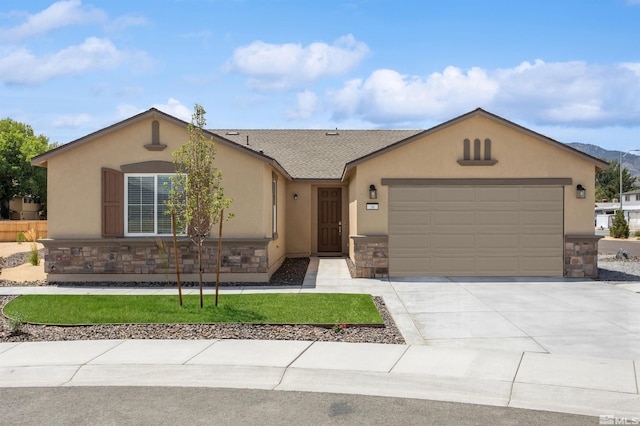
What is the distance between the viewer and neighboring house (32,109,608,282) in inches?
571

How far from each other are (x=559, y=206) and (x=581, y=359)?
9006 mm

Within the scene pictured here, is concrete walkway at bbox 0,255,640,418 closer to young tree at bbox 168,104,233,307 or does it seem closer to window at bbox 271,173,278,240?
young tree at bbox 168,104,233,307

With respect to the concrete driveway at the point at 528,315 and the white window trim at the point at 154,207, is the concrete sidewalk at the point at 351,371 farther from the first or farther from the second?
the white window trim at the point at 154,207

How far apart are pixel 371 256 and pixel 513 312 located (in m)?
5.42

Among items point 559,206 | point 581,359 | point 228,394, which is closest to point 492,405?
point 581,359

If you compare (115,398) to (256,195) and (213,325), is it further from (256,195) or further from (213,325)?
(256,195)

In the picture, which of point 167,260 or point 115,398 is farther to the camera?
point 167,260

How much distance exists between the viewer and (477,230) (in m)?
15.5

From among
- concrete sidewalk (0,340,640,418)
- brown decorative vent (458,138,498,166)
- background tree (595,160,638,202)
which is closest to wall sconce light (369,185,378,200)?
brown decorative vent (458,138,498,166)

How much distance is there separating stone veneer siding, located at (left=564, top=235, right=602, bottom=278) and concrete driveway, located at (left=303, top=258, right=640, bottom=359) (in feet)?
2.62

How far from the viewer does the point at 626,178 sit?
92.0 m

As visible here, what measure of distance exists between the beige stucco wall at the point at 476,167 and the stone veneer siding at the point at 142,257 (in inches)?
126

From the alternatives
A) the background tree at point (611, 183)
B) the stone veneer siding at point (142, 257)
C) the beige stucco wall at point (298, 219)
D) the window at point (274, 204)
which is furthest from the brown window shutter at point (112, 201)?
the background tree at point (611, 183)
